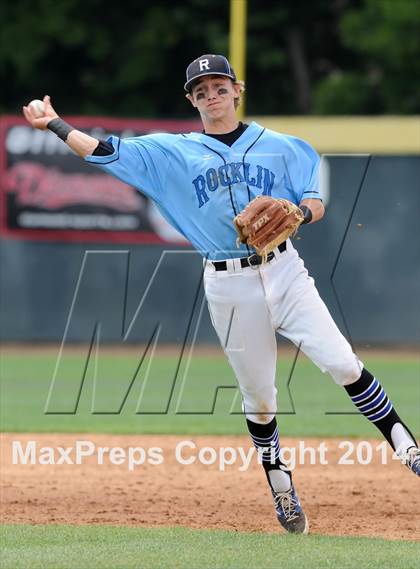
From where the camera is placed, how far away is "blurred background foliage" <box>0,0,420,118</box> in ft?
80.4

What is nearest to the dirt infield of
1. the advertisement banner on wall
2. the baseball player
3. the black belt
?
the baseball player

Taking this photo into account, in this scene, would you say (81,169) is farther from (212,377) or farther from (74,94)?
(74,94)

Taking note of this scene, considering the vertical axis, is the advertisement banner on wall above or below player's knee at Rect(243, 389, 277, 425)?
below

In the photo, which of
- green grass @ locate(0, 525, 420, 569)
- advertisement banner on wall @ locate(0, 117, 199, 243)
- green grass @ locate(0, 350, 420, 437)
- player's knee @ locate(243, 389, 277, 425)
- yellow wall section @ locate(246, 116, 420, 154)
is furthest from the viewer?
advertisement banner on wall @ locate(0, 117, 199, 243)

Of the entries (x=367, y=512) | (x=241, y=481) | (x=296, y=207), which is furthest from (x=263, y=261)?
(x=241, y=481)

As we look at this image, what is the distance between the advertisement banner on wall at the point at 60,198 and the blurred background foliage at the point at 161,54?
8826 millimetres

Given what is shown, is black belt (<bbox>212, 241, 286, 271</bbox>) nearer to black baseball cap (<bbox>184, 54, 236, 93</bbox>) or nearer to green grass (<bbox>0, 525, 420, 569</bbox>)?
black baseball cap (<bbox>184, 54, 236, 93</bbox>)

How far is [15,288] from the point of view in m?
15.5

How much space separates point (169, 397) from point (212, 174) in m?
4.39

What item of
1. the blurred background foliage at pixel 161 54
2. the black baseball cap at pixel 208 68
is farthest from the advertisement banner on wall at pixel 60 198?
the black baseball cap at pixel 208 68

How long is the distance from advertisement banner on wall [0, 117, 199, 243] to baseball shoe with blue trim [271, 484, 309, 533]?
965 cm

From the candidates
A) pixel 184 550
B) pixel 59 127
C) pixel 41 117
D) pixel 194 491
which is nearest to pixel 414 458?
pixel 184 550

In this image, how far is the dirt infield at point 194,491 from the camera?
243 inches

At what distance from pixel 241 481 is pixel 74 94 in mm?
19299
